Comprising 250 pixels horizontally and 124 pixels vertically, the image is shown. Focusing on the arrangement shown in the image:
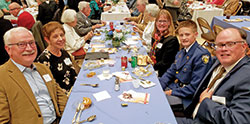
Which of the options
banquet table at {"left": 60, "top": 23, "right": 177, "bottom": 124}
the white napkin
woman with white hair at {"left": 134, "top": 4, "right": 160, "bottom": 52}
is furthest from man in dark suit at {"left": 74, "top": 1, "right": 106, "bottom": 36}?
the white napkin

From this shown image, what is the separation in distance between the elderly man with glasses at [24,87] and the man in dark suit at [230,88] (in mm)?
1459

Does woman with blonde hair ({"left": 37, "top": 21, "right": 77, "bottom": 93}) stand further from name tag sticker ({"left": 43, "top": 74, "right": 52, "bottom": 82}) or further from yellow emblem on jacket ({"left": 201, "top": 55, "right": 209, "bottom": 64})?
yellow emblem on jacket ({"left": 201, "top": 55, "right": 209, "bottom": 64})

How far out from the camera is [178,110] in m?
2.12

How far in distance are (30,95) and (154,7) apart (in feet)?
8.68

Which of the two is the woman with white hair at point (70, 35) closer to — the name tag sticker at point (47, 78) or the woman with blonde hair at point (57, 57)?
the woman with blonde hair at point (57, 57)

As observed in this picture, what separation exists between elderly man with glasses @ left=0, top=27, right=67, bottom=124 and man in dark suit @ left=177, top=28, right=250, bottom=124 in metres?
1.46

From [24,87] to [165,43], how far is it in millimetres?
1933

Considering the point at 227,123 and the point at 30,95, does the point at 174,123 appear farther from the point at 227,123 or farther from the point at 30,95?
the point at 30,95

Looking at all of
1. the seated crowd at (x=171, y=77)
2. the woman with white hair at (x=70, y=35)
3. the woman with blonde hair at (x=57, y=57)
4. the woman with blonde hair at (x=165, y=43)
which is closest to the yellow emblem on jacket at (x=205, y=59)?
the seated crowd at (x=171, y=77)

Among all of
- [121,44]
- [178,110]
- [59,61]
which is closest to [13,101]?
[59,61]

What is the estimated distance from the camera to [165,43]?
2711 mm

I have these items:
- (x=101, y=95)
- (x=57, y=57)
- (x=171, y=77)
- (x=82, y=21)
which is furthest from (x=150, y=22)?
(x=101, y=95)

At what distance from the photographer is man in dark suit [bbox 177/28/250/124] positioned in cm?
135

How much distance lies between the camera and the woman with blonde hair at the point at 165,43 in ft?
8.81
